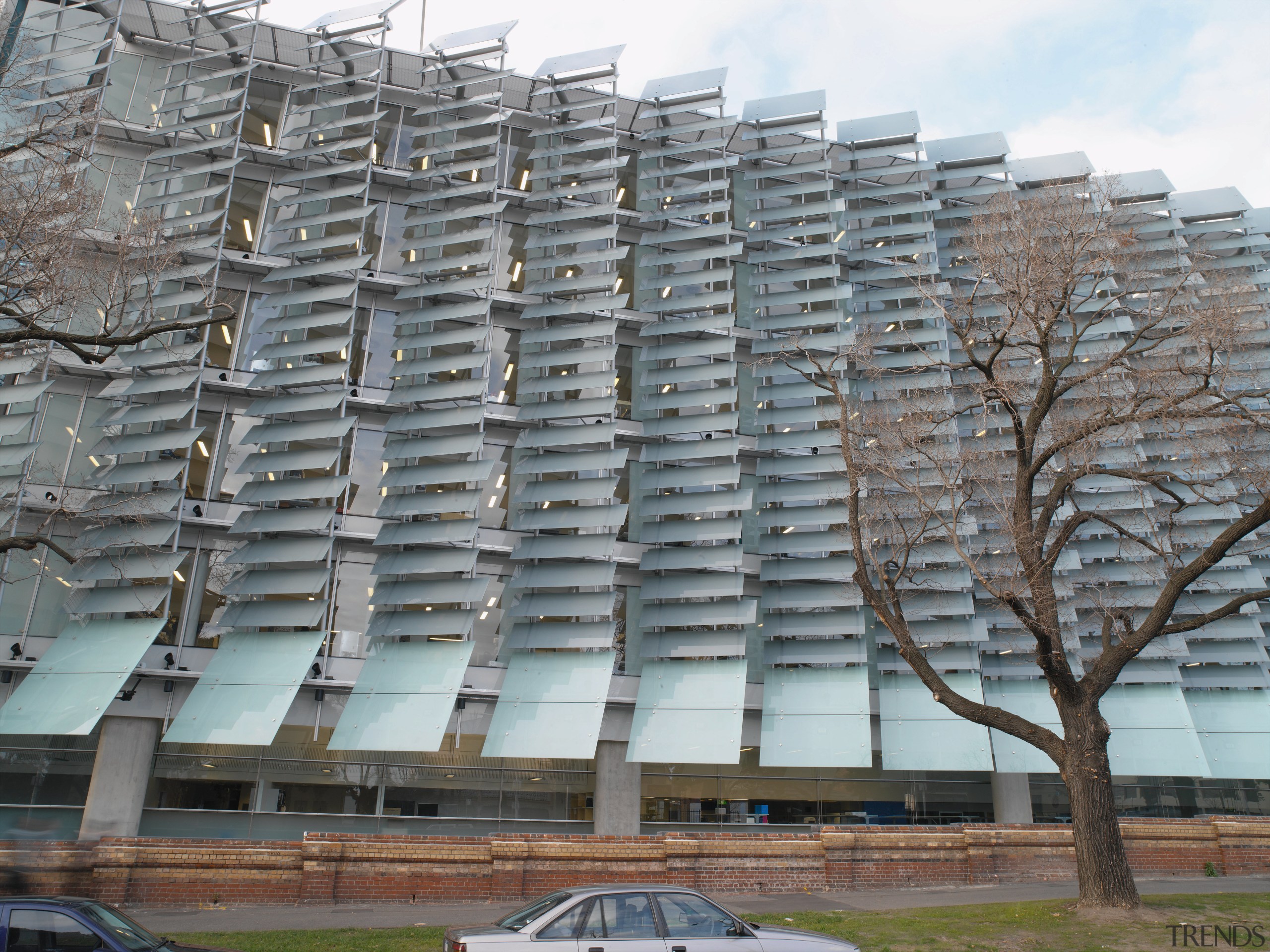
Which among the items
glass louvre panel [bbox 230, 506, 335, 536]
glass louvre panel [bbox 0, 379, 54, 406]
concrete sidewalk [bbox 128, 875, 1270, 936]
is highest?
→ glass louvre panel [bbox 0, 379, 54, 406]

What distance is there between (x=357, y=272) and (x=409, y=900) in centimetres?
1733

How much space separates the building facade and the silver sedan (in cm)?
1196

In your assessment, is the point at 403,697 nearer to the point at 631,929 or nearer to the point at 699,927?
the point at 631,929

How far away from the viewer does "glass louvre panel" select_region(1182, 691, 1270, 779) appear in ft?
84.9

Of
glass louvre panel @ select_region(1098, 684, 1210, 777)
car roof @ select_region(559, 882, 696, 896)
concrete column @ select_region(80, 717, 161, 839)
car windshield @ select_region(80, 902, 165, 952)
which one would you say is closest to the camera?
car windshield @ select_region(80, 902, 165, 952)

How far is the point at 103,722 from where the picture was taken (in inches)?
869

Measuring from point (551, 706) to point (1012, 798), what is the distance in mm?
13437

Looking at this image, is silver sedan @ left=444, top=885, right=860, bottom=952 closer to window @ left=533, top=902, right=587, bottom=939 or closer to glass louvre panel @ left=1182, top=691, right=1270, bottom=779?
window @ left=533, top=902, right=587, bottom=939

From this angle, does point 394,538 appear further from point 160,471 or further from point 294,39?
point 294,39

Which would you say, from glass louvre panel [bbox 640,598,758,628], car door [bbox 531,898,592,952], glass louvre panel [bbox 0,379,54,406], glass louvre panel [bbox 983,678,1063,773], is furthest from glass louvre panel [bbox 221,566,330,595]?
glass louvre panel [bbox 983,678,1063,773]

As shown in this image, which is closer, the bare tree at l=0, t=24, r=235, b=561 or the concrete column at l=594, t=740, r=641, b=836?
the bare tree at l=0, t=24, r=235, b=561

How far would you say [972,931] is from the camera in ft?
42.3

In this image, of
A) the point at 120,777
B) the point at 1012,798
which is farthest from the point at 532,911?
the point at 1012,798

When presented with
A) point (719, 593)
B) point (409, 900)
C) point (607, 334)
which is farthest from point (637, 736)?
point (607, 334)
